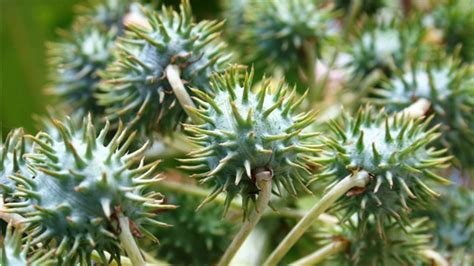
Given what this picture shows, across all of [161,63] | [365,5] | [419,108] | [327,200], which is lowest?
[327,200]

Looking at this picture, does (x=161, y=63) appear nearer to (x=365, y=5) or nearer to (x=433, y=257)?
(x=433, y=257)

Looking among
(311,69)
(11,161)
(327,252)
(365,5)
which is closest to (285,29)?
(311,69)

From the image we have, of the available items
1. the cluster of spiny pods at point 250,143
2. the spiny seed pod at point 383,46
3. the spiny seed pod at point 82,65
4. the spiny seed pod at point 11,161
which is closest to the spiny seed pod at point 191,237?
the cluster of spiny pods at point 250,143

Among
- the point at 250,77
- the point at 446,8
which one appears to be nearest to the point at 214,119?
the point at 250,77

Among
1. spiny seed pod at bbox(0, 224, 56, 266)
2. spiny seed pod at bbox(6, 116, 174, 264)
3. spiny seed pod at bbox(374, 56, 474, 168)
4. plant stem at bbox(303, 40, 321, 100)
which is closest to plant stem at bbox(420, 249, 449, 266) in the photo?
spiny seed pod at bbox(374, 56, 474, 168)

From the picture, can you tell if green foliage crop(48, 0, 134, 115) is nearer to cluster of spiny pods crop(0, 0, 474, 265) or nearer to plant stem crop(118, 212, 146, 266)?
cluster of spiny pods crop(0, 0, 474, 265)

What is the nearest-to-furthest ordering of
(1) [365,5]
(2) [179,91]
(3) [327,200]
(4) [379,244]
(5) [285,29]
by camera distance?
(3) [327,200] → (2) [179,91] → (4) [379,244] → (5) [285,29] → (1) [365,5]

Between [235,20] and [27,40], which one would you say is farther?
[27,40]

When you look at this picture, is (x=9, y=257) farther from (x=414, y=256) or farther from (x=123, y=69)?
(x=414, y=256)
